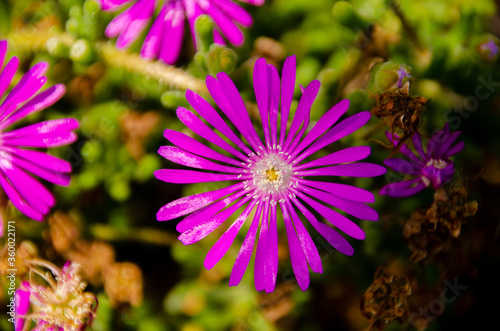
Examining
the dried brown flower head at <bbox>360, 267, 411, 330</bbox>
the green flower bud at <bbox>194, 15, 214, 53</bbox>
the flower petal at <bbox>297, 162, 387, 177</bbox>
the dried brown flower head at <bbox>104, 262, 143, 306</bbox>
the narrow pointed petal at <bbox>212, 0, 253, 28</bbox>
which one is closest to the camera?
the flower petal at <bbox>297, 162, 387, 177</bbox>

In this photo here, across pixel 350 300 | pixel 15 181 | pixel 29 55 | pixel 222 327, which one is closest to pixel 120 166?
pixel 15 181

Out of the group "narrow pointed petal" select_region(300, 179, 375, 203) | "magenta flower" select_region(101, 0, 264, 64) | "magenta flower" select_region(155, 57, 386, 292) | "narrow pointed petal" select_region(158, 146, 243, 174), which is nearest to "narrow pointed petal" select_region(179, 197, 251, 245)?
"magenta flower" select_region(155, 57, 386, 292)

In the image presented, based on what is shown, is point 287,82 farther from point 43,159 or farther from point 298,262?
Answer: point 43,159

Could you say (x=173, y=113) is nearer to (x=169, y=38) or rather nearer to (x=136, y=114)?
(x=136, y=114)

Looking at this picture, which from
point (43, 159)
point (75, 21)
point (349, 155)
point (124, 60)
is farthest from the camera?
point (124, 60)

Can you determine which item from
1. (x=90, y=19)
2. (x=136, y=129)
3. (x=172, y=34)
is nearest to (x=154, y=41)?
(x=172, y=34)

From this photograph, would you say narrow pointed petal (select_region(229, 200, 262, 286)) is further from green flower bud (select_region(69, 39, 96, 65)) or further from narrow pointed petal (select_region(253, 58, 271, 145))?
green flower bud (select_region(69, 39, 96, 65))
